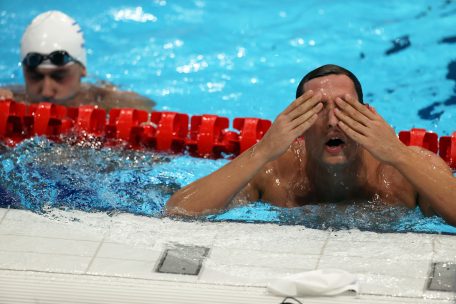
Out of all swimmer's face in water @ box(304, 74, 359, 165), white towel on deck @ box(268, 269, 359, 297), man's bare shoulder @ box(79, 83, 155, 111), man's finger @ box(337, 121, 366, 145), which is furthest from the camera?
man's bare shoulder @ box(79, 83, 155, 111)

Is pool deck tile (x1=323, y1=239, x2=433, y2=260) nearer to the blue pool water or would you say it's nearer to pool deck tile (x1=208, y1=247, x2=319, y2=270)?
pool deck tile (x1=208, y1=247, x2=319, y2=270)

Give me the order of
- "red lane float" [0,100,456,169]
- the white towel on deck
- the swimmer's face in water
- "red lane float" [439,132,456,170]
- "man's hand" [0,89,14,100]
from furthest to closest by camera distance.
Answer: "man's hand" [0,89,14,100] < "red lane float" [0,100,456,169] < "red lane float" [439,132,456,170] < the swimmer's face in water < the white towel on deck

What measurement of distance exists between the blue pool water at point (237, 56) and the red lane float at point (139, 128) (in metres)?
0.11

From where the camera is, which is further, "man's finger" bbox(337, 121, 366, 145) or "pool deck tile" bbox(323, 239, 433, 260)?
"man's finger" bbox(337, 121, 366, 145)

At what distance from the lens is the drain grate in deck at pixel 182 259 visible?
3.36 m

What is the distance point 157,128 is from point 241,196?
50.2 inches

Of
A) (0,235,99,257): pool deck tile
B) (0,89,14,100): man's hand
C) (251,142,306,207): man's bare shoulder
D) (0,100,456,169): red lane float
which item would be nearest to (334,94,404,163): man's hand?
(251,142,306,207): man's bare shoulder

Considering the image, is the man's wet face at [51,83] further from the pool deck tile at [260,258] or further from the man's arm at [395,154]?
the pool deck tile at [260,258]

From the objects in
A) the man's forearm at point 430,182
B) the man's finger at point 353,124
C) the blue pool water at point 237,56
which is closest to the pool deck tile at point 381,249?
the man's forearm at point 430,182

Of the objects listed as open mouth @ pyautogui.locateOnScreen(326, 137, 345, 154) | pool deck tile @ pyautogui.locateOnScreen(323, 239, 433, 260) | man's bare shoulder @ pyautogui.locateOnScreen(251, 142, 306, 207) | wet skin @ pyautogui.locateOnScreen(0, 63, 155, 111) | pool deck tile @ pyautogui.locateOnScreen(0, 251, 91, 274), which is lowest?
pool deck tile @ pyautogui.locateOnScreen(0, 251, 91, 274)

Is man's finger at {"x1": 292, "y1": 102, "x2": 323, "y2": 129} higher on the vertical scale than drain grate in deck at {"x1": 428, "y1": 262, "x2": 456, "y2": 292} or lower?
higher

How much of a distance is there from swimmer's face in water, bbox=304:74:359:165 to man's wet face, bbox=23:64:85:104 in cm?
259

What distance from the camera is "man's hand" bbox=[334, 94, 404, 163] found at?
12.4 feet

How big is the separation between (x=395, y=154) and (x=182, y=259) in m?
1.02
